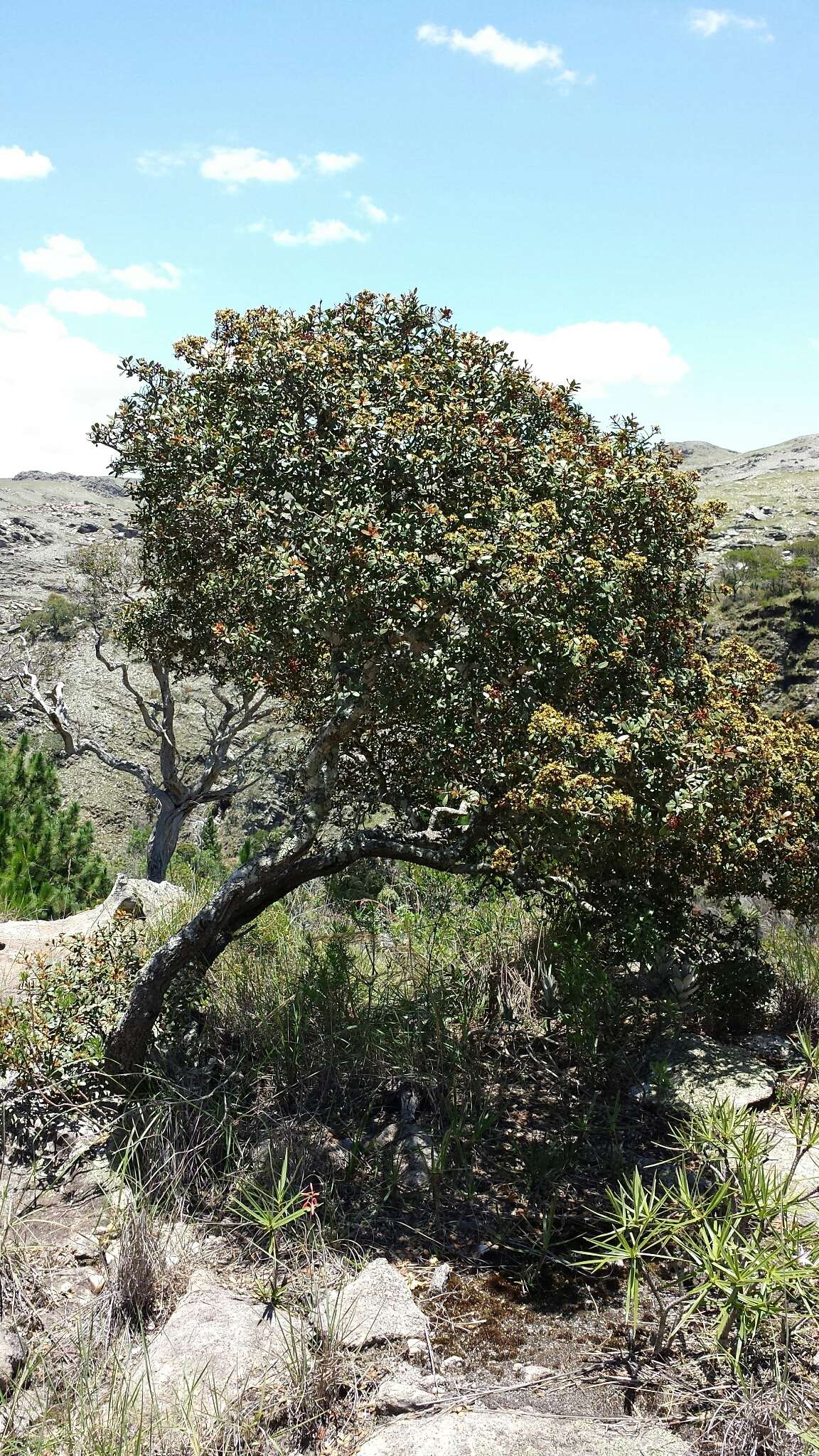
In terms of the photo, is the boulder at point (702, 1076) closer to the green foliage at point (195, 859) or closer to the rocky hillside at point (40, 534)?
the green foliage at point (195, 859)

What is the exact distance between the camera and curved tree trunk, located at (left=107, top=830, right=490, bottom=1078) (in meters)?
6.68

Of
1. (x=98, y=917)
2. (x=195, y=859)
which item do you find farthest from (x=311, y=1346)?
(x=195, y=859)

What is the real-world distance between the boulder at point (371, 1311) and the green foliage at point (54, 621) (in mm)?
31214

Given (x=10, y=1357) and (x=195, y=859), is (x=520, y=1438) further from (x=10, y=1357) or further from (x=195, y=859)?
(x=195, y=859)

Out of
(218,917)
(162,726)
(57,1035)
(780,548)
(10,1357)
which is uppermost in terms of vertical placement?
(780,548)

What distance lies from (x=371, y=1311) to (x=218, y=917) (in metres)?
2.97

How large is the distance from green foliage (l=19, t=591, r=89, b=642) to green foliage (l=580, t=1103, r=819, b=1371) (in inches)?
1251

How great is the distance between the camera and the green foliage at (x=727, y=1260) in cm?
404

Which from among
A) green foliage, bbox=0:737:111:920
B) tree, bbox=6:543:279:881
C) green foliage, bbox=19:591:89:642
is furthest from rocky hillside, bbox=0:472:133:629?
green foliage, bbox=0:737:111:920

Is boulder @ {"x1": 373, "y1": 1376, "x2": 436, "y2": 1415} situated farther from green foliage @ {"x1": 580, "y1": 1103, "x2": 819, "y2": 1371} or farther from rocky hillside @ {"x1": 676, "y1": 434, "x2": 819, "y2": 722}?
rocky hillside @ {"x1": 676, "y1": 434, "x2": 819, "y2": 722}

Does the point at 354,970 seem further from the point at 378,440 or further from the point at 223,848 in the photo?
the point at 223,848

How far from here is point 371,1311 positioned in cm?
461

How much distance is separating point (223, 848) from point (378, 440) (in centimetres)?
2449

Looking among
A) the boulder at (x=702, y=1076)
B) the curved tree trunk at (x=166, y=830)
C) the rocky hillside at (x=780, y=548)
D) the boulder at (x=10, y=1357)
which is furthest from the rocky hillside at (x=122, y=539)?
the boulder at (x=10, y=1357)
